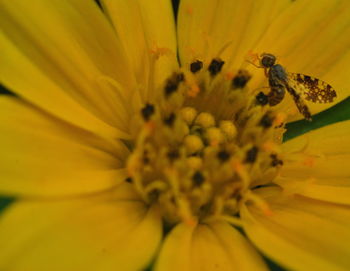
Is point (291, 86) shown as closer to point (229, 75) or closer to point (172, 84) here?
point (229, 75)

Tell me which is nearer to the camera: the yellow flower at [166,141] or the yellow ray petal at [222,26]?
the yellow flower at [166,141]

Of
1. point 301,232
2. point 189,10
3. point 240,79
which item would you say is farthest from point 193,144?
point 189,10

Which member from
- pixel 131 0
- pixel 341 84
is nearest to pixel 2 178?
pixel 131 0

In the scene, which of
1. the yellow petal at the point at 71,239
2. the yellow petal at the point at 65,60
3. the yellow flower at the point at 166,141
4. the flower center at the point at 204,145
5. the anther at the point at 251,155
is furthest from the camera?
the anther at the point at 251,155

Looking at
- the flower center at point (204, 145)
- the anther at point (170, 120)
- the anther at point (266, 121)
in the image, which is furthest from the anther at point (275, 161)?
the anther at point (170, 120)

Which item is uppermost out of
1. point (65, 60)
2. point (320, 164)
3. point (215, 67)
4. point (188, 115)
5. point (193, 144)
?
point (65, 60)

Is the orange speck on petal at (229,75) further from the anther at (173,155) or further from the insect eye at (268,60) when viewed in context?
the anther at (173,155)
